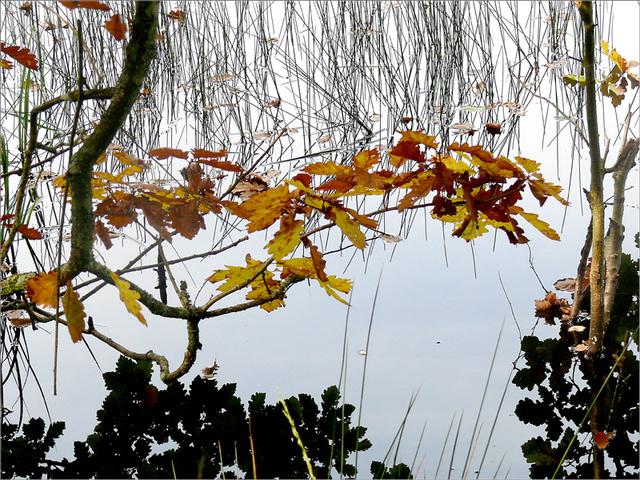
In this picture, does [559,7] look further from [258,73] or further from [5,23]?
[5,23]

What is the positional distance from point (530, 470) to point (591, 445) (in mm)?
139

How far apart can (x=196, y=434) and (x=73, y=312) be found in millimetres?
433

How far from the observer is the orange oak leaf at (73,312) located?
811 mm

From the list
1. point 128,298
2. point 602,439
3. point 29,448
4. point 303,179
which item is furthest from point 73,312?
point 602,439

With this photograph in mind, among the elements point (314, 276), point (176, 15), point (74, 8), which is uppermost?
point (176, 15)

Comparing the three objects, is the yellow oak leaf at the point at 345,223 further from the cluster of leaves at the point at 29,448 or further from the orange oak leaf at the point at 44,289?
the cluster of leaves at the point at 29,448

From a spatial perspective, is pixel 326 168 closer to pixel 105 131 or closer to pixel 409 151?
pixel 409 151

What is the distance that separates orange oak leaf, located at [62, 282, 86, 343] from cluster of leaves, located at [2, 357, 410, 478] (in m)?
0.37

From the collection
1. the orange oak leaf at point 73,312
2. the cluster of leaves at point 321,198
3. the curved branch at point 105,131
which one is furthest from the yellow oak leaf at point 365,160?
the orange oak leaf at point 73,312

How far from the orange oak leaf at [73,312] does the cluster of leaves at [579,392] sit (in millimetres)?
961

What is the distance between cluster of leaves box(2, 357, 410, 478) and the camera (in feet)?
3.66

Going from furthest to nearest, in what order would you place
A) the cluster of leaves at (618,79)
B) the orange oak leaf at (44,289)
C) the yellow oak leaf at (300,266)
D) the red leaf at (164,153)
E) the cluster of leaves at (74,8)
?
the cluster of leaves at (618,79)
the yellow oak leaf at (300,266)
the red leaf at (164,153)
the orange oak leaf at (44,289)
the cluster of leaves at (74,8)

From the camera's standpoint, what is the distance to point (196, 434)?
3.72 feet

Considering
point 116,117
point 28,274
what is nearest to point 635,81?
point 116,117
